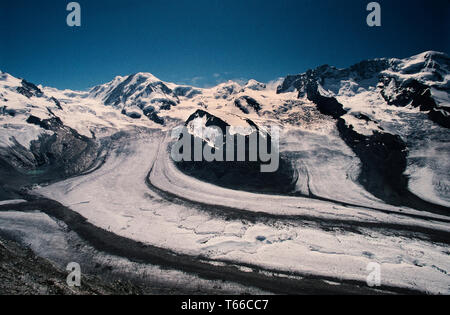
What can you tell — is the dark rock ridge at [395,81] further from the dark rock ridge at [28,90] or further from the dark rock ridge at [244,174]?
the dark rock ridge at [28,90]

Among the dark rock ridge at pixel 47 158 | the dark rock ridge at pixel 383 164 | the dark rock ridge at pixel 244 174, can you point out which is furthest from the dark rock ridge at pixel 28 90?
the dark rock ridge at pixel 383 164

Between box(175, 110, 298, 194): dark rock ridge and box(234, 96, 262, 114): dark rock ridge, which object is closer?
box(175, 110, 298, 194): dark rock ridge

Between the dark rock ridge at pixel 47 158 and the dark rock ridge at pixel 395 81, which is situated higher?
the dark rock ridge at pixel 395 81

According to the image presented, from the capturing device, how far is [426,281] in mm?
Answer: 21172

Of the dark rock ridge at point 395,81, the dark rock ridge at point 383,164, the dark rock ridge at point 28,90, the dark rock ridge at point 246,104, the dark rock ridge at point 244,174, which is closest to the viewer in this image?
the dark rock ridge at point 383,164

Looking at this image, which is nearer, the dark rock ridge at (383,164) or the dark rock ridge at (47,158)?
the dark rock ridge at (383,164)

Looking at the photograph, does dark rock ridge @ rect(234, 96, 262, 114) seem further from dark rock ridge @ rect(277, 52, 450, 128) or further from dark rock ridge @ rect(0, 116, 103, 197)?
dark rock ridge @ rect(0, 116, 103, 197)

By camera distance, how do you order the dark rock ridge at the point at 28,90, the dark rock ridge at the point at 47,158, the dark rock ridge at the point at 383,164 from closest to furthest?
the dark rock ridge at the point at 383,164
the dark rock ridge at the point at 47,158
the dark rock ridge at the point at 28,90

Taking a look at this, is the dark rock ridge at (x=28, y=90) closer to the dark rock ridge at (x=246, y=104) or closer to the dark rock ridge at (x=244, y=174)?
the dark rock ridge at (x=246, y=104)

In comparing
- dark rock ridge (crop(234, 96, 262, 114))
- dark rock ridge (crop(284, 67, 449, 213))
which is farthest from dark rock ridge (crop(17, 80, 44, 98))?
dark rock ridge (crop(284, 67, 449, 213))

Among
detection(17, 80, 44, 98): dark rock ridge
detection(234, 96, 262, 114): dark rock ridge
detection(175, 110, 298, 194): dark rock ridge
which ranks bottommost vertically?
detection(175, 110, 298, 194): dark rock ridge

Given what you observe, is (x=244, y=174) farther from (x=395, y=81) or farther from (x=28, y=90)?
(x=28, y=90)

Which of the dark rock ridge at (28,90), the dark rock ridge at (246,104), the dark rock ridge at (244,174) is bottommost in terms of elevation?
the dark rock ridge at (244,174)
